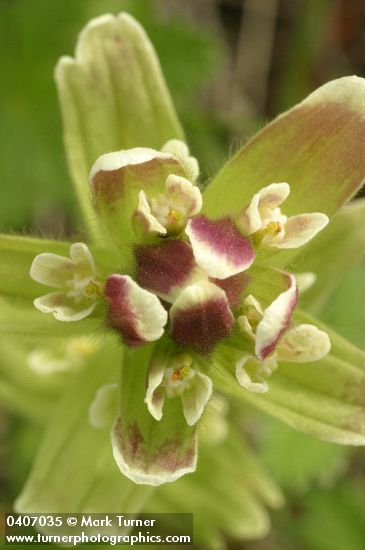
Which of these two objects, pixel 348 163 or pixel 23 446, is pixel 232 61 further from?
pixel 348 163

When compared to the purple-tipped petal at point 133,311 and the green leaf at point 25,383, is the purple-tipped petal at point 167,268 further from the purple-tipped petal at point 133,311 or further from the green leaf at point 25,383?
the green leaf at point 25,383

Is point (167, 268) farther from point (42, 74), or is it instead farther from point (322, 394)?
point (42, 74)

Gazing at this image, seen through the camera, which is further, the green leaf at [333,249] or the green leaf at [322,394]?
the green leaf at [333,249]

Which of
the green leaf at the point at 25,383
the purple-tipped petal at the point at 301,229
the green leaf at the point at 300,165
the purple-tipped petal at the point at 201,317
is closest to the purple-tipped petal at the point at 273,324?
the purple-tipped petal at the point at 201,317

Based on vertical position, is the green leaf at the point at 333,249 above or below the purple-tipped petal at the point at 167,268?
below

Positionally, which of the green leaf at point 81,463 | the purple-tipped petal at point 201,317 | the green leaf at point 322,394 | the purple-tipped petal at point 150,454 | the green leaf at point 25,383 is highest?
the purple-tipped petal at point 201,317

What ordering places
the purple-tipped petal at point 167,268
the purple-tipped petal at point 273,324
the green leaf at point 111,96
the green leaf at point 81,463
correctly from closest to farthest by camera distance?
the purple-tipped petal at point 273,324
the purple-tipped petal at point 167,268
the green leaf at point 111,96
the green leaf at point 81,463

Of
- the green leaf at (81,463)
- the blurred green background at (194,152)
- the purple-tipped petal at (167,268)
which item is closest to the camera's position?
the purple-tipped petal at (167,268)

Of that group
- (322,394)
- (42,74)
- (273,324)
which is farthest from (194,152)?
(273,324)
